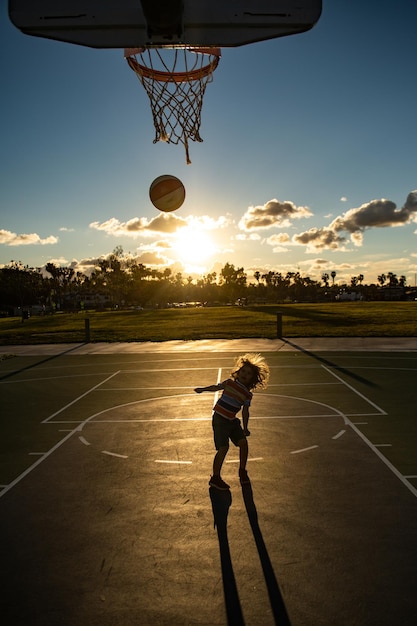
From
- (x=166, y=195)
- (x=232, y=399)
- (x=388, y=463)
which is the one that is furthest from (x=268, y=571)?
(x=166, y=195)

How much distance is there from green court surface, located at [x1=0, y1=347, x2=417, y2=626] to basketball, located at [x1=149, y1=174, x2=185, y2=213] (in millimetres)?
5292

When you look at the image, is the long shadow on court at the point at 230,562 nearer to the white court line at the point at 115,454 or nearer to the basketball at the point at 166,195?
the white court line at the point at 115,454

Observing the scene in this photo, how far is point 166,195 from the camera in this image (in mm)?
12516

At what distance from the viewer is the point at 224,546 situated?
509 cm

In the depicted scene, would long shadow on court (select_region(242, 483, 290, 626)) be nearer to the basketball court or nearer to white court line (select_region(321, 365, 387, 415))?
the basketball court

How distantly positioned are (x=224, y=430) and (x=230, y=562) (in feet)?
6.34

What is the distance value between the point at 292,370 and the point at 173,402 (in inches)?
234

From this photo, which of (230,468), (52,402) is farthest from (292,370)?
(230,468)

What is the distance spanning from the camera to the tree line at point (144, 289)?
83.3m

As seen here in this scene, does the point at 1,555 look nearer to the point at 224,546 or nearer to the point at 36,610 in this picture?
the point at 36,610

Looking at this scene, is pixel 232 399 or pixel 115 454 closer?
pixel 232 399

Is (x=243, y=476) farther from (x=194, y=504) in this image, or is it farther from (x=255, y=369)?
(x=255, y=369)

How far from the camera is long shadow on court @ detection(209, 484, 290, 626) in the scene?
13.1ft

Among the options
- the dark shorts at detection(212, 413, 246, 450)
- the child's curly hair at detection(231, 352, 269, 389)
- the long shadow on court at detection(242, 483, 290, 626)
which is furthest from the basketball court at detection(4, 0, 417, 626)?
the child's curly hair at detection(231, 352, 269, 389)
